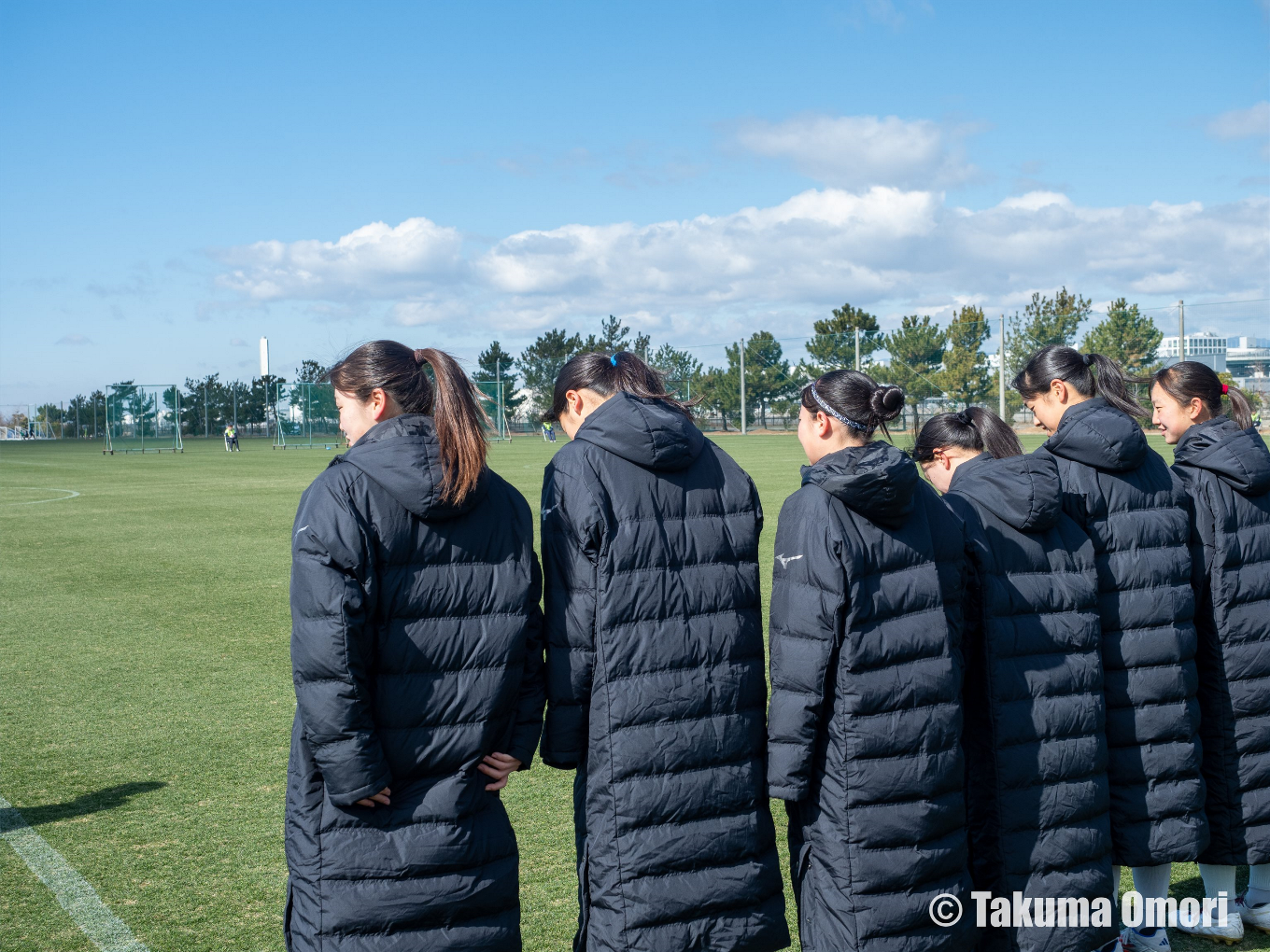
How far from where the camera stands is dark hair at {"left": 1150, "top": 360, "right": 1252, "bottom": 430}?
12.8 feet

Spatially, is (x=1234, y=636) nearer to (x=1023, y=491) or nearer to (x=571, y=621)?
(x=1023, y=491)

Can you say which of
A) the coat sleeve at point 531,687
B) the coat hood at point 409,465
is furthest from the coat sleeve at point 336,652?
the coat sleeve at point 531,687

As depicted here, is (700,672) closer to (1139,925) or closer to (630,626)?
(630,626)

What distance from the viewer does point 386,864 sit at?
97.9 inches

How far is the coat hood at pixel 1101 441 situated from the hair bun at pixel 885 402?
779 millimetres

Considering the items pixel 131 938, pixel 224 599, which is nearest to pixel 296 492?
pixel 224 599

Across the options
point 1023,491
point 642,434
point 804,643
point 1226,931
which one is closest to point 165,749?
point 642,434

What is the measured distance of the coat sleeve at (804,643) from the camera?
8.75 feet

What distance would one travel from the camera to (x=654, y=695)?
267 centimetres

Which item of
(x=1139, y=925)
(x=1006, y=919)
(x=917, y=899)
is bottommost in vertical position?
(x=1139, y=925)

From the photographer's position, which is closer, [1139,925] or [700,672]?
→ [700,672]

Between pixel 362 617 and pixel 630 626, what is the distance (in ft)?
2.24

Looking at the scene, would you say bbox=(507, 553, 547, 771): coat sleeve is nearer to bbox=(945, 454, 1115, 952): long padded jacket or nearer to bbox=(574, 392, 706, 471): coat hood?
bbox=(574, 392, 706, 471): coat hood

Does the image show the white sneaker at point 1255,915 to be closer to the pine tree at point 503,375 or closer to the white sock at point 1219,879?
the white sock at point 1219,879
